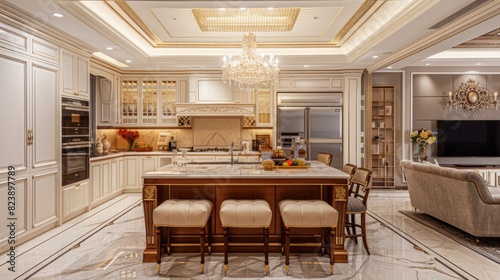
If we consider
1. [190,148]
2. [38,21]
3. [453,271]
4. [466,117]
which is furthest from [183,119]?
[466,117]

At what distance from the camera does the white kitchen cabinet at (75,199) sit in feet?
→ 15.2

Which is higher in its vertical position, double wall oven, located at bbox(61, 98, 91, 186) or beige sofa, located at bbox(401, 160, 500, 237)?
double wall oven, located at bbox(61, 98, 91, 186)

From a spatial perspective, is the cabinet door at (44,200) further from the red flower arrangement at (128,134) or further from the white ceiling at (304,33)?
the red flower arrangement at (128,134)

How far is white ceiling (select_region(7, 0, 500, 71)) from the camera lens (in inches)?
143

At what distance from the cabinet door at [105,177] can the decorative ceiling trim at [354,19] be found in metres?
4.69

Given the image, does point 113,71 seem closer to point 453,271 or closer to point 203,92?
point 203,92

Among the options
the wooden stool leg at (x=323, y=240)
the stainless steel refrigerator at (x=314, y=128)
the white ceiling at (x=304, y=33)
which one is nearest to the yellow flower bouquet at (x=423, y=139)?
the white ceiling at (x=304, y=33)

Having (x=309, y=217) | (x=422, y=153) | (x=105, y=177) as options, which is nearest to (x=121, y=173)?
(x=105, y=177)

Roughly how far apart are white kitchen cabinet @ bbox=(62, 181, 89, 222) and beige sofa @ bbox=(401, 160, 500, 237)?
505 centimetres

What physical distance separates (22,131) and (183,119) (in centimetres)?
365

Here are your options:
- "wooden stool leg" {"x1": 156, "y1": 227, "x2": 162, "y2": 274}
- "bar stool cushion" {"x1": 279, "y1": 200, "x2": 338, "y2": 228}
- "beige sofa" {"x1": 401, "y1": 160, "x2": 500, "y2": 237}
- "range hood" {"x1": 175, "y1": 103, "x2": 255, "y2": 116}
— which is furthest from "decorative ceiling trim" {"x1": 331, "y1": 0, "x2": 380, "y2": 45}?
"wooden stool leg" {"x1": 156, "y1": 227, "x2": 162, "y2": 274}

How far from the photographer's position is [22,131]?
12.3 feet

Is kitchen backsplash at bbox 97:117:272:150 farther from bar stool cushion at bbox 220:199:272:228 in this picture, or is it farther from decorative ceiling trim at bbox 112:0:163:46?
bar stool cushion at bbox 220:199:272:228

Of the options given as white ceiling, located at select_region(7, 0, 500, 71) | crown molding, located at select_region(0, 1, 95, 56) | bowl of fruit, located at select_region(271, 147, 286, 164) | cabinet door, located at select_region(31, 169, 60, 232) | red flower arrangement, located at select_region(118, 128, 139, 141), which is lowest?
cabinet door, located at select_region(31, 169, 60, 232)
